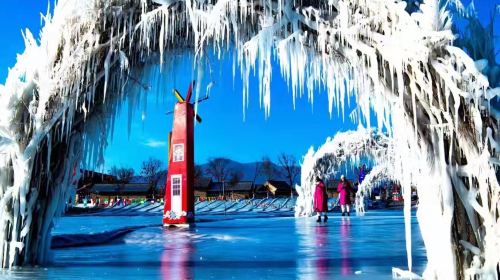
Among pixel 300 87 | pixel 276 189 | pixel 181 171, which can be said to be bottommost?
pixel 276 189

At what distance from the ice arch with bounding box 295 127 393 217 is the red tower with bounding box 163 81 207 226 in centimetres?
753

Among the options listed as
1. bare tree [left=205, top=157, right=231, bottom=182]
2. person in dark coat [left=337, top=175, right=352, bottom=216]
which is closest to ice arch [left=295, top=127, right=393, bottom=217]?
person in dark coat [left=337, top=175, right=352, bottom=216]

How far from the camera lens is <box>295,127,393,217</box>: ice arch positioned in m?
18.5

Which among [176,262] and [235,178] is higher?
[235,178]

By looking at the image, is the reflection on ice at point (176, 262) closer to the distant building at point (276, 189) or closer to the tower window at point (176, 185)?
the tower window at point (176, 185)

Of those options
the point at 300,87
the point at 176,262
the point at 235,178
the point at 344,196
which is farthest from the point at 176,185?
the point at 235,178

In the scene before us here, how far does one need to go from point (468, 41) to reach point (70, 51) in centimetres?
330

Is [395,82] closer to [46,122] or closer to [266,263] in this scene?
[266,263]

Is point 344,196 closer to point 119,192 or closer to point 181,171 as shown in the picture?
point 181,171

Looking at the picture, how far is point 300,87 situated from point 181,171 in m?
8.58

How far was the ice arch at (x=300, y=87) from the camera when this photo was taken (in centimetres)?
291

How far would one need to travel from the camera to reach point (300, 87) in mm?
3941

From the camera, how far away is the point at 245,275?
12.8 ft

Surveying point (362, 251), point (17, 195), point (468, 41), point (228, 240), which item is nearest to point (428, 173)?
point (468, 41)
